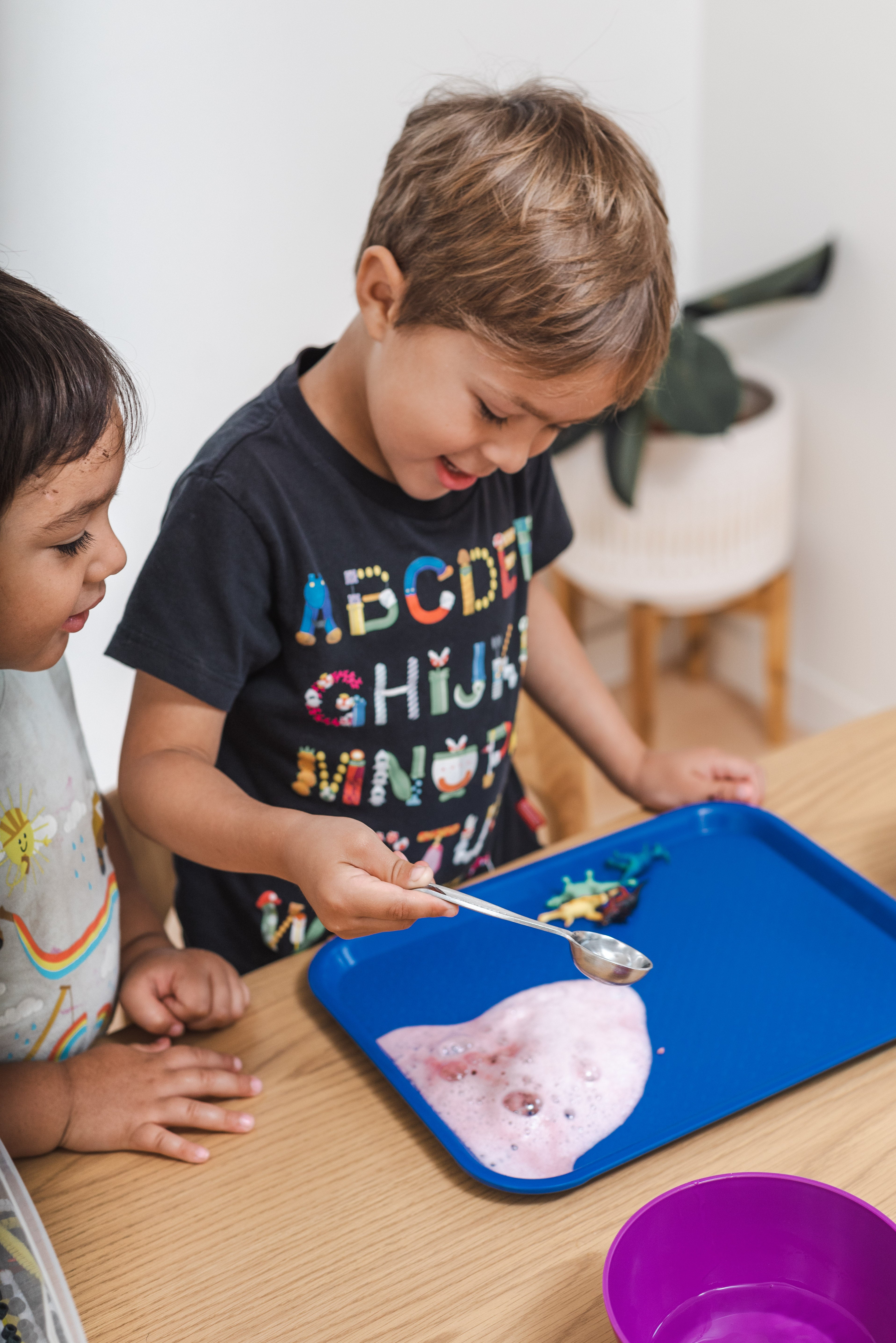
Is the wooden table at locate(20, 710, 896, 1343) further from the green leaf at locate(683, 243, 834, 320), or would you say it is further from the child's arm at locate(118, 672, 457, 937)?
the green leaf at locate(683, 243, 834, 320)

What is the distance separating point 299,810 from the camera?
88cm

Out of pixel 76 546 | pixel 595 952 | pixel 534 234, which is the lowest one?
pixel 595 952

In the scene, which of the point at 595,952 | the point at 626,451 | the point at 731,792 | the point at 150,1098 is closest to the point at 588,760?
the point at 731,792

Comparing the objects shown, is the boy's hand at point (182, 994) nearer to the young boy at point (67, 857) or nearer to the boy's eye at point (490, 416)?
the young boy at point (67, 857)

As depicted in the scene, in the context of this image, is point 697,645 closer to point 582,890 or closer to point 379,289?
point 582,890

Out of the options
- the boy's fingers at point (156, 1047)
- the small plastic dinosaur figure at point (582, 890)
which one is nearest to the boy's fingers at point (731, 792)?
the small plastic dinosaur figure at point (582, 890)

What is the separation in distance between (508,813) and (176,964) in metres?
0.42

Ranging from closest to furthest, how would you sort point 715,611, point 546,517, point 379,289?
point 379,289
point 546,517
point 715,611

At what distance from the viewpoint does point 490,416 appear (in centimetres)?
74

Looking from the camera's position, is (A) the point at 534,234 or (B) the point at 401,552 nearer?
(A) the point at 534,234

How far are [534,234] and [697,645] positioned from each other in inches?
78.6

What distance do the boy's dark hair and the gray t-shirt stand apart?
173mm

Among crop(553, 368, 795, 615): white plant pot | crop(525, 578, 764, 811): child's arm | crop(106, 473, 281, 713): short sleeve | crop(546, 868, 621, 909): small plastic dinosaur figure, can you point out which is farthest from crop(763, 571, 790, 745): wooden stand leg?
crop(106, 473, 281, 713): short sleeve

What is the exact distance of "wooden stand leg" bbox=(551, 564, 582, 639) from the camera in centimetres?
233
